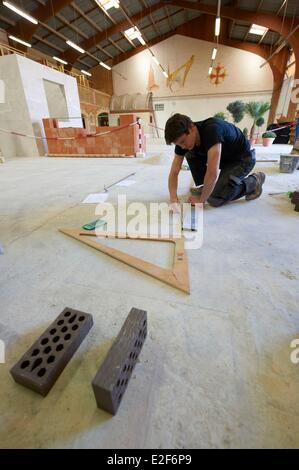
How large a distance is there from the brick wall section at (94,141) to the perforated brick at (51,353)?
6458mm

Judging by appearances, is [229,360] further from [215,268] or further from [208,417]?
[215,268]

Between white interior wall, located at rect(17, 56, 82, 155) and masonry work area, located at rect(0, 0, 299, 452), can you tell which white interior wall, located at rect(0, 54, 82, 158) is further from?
masonry work area, located at rect(0, 0, 299, 452)

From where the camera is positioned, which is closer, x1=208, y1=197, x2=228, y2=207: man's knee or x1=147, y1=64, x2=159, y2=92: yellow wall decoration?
x1=208, y1=197, x2=228, y2=207: man's knee

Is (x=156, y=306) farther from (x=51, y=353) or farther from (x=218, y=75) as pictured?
(x=218, y=75)

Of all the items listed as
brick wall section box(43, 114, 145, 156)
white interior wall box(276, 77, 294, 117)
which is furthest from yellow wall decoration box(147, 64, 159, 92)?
brick wall section box(43, 114, 145, 156)

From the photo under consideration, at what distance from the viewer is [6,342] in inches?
32.2

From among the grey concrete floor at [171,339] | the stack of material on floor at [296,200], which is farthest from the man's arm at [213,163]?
the stack of material on floor at [296,200]

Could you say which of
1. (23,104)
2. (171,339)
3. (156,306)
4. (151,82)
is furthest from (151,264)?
(151,82)

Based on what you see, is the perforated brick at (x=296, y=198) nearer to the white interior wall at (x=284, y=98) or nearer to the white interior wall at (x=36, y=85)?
the white interior wall at (x=36, y=85)

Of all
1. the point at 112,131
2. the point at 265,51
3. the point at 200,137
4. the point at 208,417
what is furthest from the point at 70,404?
the point at 265,51

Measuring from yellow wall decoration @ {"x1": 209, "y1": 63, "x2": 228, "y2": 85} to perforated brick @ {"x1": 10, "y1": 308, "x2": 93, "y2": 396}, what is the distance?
18.2 m

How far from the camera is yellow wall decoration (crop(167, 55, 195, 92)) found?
1488cm

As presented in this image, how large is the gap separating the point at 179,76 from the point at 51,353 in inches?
732
